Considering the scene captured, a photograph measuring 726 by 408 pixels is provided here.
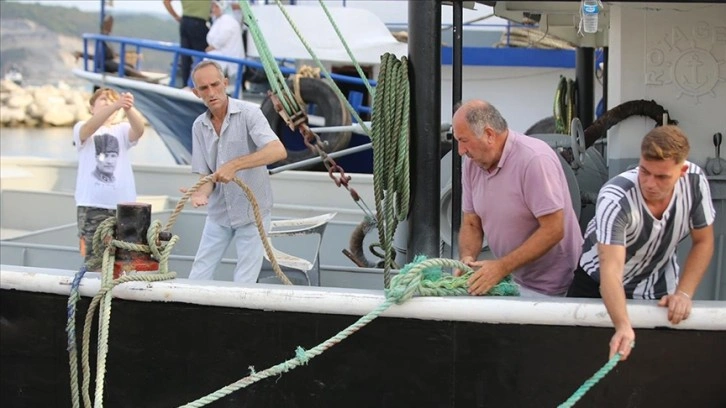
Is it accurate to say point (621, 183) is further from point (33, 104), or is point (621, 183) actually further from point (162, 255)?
point (33, 104)

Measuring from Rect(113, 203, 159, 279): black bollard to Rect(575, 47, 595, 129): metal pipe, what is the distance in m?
3.92

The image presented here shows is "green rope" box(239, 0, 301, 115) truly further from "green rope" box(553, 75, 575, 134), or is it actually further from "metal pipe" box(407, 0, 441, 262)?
"green rope" box(553, 75, 575, 134)

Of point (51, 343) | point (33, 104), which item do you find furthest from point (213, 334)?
point (33, 104)

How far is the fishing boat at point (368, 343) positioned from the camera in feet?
11.6

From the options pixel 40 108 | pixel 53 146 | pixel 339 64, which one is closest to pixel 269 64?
→ pixel 339 64

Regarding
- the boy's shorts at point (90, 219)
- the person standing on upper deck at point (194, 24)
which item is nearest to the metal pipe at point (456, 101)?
the boy's shorts at point (90, 219)

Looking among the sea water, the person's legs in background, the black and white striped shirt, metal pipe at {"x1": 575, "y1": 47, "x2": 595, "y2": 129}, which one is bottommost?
the sea water

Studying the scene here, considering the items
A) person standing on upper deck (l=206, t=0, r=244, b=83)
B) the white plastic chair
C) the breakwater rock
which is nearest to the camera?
the white plastic chair

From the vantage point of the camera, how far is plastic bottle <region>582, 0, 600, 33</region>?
3.87m

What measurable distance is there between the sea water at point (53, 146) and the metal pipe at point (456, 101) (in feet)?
51.5

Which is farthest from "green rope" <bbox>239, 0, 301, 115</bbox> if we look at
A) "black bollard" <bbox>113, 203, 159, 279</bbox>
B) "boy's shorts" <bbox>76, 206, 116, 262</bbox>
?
"boy's shorts" <bbox>76, 206, 116, 262</bbox>

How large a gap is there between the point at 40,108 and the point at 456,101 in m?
39.9

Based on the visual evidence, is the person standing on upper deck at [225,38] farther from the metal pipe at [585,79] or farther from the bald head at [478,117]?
the bald head at [478,117]

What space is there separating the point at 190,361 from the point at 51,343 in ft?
1.99
